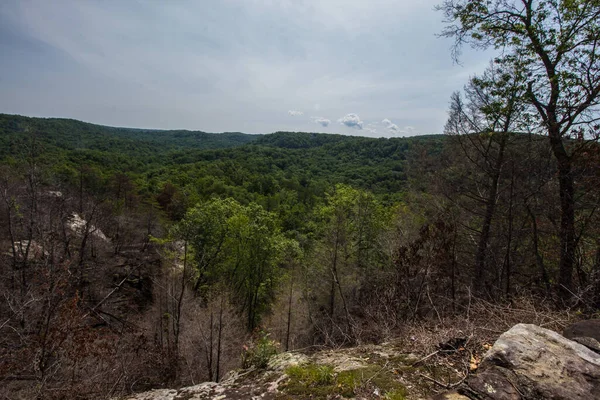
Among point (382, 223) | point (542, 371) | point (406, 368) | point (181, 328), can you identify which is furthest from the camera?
point (382, 223)

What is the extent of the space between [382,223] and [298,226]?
2713cm

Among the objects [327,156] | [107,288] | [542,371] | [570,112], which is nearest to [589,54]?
[570,112]

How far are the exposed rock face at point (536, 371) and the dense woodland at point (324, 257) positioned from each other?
1857mm

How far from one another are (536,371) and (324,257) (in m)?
13.8

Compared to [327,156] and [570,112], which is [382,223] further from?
[327,156]

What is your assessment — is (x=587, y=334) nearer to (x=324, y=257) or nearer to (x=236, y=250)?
(x=324, y=257)

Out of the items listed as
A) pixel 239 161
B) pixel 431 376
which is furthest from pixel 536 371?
pixel 239 161

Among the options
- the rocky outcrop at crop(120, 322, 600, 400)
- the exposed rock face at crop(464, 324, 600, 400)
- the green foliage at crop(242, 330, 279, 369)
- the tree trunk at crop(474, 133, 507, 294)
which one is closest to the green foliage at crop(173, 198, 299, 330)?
the tree trunk at crop(474, 133, 507, 294)

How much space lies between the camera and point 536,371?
231cm

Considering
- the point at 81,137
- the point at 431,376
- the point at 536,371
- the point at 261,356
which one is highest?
the point at 81,137

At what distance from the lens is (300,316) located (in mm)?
17594

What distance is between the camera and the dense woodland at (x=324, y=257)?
243 inches

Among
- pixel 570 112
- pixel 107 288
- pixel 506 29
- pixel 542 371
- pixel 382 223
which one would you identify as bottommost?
pixel 107 288

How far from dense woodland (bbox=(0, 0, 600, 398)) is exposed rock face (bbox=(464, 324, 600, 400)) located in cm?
186
